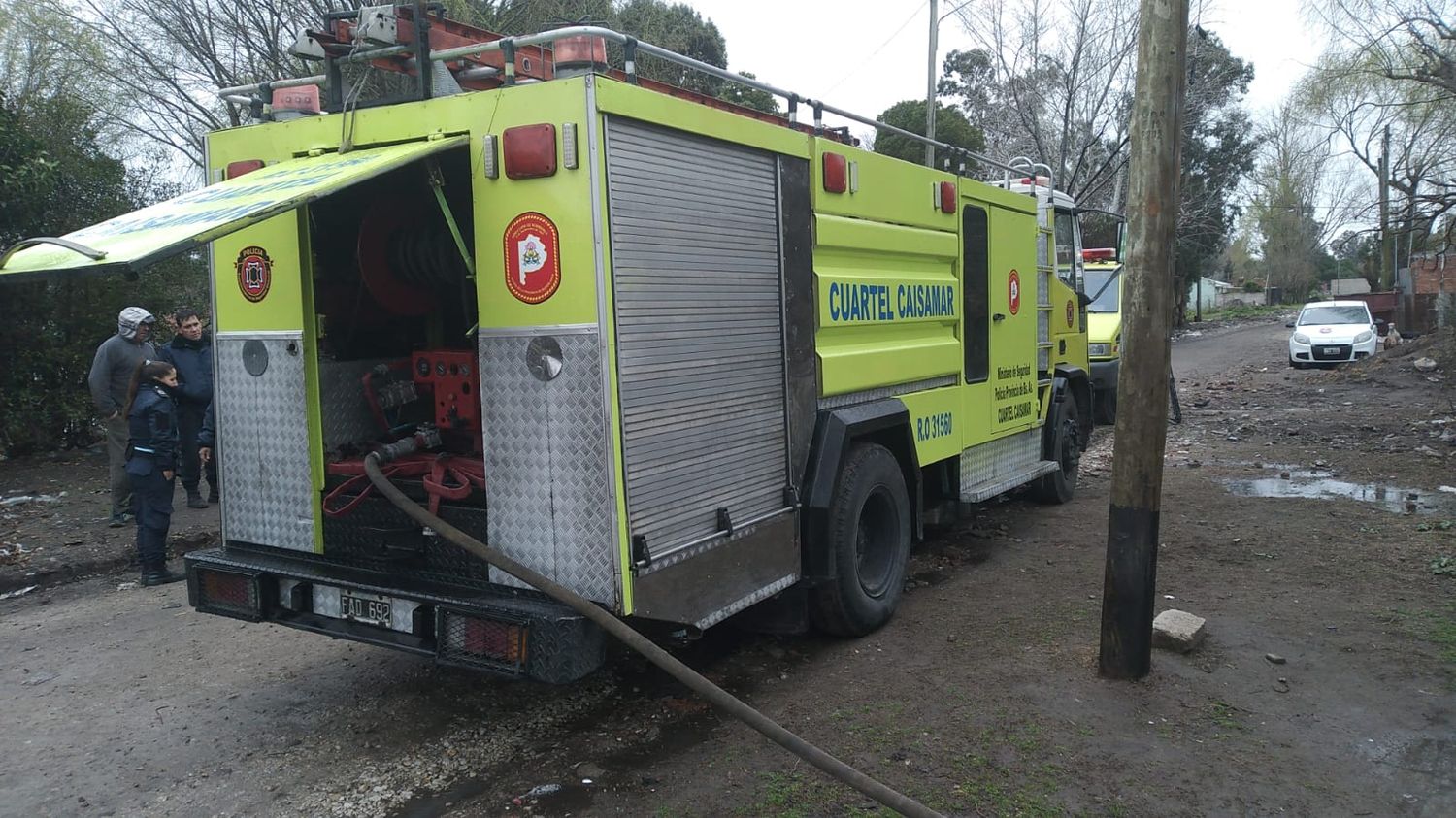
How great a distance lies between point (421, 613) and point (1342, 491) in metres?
8.69

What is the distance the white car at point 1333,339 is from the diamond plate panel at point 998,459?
1740 cm

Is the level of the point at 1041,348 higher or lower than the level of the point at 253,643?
higher

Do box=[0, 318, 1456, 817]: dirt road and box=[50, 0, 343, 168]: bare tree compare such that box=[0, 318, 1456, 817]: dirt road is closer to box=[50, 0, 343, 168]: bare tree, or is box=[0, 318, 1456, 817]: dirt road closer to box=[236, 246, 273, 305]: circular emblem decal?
box=[236, 246, 273, 305]: circular emblem decal

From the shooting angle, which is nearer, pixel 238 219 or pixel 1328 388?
pixel 238 219

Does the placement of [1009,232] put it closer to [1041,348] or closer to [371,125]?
[1041,348]

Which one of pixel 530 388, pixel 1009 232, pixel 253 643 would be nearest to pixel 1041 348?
pixel 1009 232

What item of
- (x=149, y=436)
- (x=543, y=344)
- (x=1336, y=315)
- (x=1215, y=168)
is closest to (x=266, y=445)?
(x=543, y=344)

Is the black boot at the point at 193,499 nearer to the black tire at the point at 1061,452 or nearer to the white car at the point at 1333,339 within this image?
the black tire at the point at 1061,452

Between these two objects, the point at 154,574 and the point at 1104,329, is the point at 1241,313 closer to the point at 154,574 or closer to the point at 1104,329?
the point at 1104,329

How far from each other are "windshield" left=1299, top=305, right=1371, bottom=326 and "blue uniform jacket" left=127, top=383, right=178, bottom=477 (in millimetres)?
23513

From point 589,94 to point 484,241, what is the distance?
2.27 feet

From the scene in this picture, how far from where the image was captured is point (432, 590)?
13.0 feet

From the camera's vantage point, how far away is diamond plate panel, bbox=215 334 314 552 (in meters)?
4.46

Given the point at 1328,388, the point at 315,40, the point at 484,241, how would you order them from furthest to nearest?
the point at 1328,388, the point at 315,40, the point at 484,241
